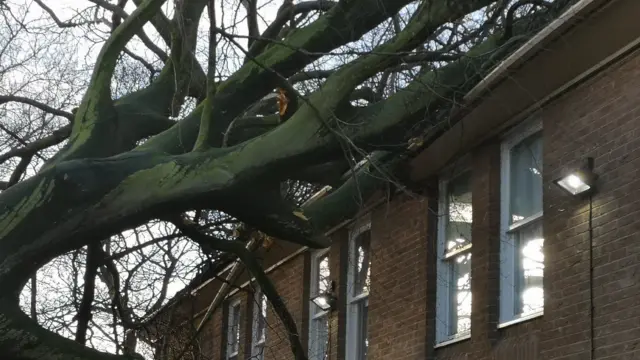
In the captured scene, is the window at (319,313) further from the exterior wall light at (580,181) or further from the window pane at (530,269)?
the exterior wall light at (580,181)

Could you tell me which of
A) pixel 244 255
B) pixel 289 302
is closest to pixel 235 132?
pixel 244 255

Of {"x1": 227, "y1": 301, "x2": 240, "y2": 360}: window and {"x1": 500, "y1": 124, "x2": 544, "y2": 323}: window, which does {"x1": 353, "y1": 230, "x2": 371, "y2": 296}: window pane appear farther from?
{"x1": 227, "y1": 301, "x2": 240, "y2": 360}: window

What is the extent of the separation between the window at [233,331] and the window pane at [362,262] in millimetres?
5883

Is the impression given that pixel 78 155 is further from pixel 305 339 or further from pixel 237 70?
pixel 305 339

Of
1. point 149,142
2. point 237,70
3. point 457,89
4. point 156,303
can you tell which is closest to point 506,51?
point 457,89

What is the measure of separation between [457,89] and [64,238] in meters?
3.81

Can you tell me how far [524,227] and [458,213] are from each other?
1289 mm

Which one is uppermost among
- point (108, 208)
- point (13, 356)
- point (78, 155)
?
point (78, 155)

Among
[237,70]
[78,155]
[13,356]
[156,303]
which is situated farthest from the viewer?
[156,303]

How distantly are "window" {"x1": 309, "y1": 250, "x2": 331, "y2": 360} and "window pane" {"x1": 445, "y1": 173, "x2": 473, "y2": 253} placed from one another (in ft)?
11.9

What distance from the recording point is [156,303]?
14.2 m

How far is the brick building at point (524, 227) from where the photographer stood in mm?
8125

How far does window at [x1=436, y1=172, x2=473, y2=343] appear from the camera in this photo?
11.0 m

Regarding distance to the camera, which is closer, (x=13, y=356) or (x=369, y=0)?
(x=13, y=356)
